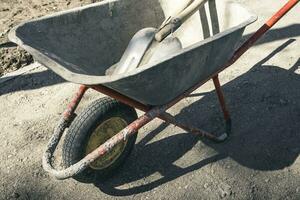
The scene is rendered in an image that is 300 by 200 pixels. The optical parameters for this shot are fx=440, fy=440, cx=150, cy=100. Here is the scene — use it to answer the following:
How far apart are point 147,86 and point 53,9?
10.3ft

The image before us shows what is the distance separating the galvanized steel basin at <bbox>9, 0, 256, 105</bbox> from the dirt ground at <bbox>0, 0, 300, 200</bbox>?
2.27ft

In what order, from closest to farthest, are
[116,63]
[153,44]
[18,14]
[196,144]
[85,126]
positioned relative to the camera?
1. [85,126]
2. [153,44]
3. [116,63]
4. [196,144]
5. [18,14]

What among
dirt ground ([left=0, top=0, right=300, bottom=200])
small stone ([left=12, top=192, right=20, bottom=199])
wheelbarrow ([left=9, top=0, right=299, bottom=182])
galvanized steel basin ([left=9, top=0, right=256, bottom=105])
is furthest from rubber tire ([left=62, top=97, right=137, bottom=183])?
small stone ([left=12, top=192, right=20, bottom=199])

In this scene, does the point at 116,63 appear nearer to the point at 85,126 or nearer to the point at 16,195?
the point at 85,126

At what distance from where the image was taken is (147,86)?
2.38 metres

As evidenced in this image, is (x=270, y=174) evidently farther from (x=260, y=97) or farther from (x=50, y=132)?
(x=50, y=132)

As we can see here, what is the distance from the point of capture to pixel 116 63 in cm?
318

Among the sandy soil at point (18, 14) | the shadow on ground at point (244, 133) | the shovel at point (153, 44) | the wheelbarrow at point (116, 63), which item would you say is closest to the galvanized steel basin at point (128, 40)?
the wheelbarrow at point (116, 63)

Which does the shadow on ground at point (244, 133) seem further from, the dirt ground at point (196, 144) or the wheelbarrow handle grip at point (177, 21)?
the wheelbarrow handle grip at point (177, 21)

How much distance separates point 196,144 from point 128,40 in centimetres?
94

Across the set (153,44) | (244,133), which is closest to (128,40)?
(153,44)

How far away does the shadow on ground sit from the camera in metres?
3.15

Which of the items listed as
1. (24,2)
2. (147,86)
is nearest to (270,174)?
(147,86)

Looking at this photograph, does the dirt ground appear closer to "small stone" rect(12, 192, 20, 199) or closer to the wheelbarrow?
"small stone" rect(12, 192, 20, 199)
